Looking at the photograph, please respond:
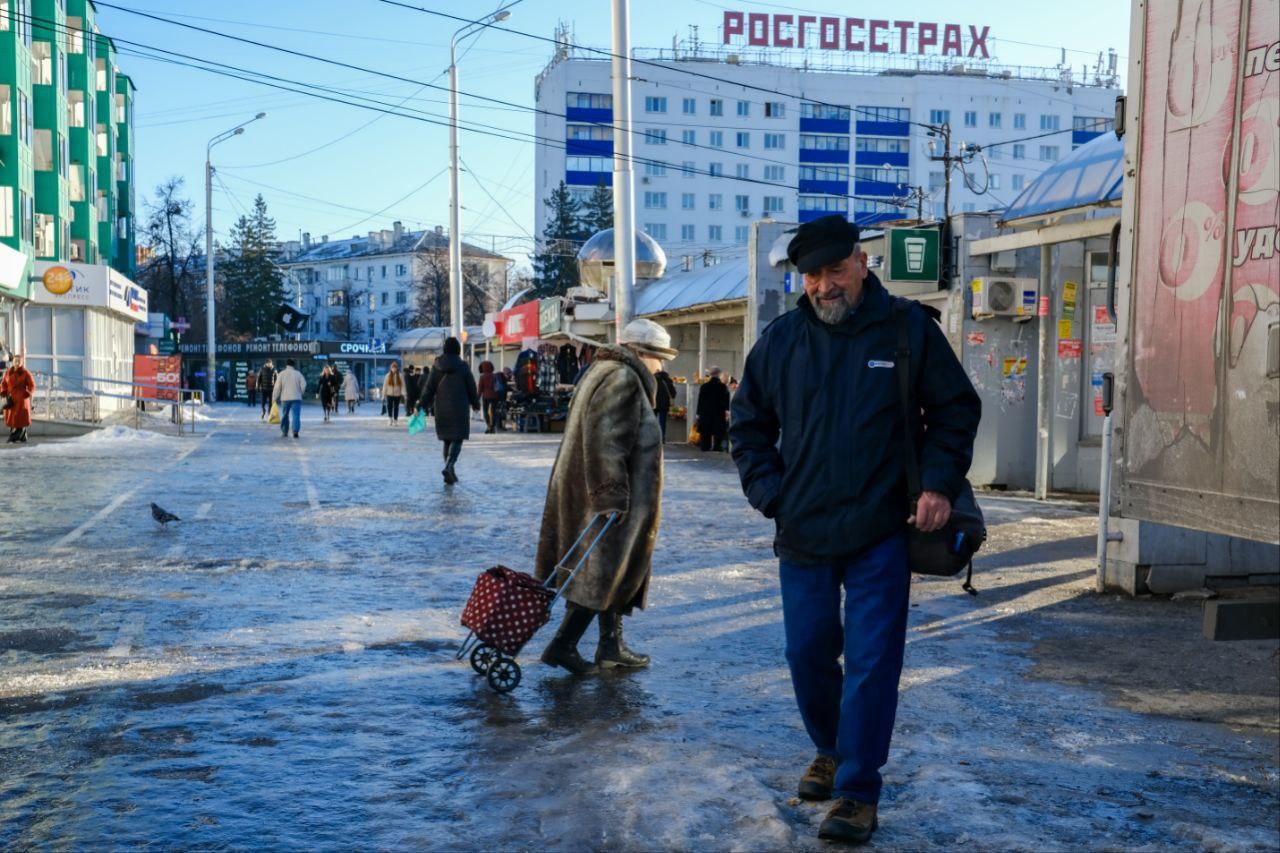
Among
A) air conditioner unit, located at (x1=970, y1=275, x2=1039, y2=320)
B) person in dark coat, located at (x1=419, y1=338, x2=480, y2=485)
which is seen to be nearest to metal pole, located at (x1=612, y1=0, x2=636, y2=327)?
person in dark coat, located at (x1=419, y1=338, x2=480, y2=485)

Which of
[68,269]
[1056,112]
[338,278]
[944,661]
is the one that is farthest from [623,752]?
[338,278]

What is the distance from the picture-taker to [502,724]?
5543 mm

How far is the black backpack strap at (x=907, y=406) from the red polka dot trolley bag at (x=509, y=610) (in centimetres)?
218

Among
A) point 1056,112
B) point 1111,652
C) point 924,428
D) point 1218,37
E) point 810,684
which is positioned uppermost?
point 1056,112

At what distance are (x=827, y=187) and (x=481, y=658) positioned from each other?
105 metres

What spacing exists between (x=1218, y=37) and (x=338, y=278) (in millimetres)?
142412

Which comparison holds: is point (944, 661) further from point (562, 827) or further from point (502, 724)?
point (562, 827)

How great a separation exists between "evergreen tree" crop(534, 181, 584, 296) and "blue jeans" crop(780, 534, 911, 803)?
90.3 meters

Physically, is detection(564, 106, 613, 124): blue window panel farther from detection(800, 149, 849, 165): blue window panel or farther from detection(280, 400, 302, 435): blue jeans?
detection(280, 400, 302, 435): blue jeans

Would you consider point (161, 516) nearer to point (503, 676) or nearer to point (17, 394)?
point (503, 676)

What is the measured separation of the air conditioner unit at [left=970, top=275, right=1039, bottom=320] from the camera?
55.1 feet

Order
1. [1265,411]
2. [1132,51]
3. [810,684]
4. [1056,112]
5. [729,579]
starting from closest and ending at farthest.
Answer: [1265,411] < [810,684] < [1132,51] < [729,579] < [1056,112]

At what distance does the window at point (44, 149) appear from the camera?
48844 millimetres

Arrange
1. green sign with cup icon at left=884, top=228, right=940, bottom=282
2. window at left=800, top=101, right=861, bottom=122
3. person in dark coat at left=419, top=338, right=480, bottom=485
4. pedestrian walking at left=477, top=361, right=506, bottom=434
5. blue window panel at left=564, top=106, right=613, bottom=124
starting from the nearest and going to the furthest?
person in dark coat at left=419, top=338, right=480, bottom=485
green sign with cup icon at left=884, top=228, right=940, bottom=282
pedestrian walking at left=477, top=361, right=506, bottom=434
blue window panel at left=564, top=106, right=613, bottom=124
window at left=800, top=101, right=861, bottom=122
